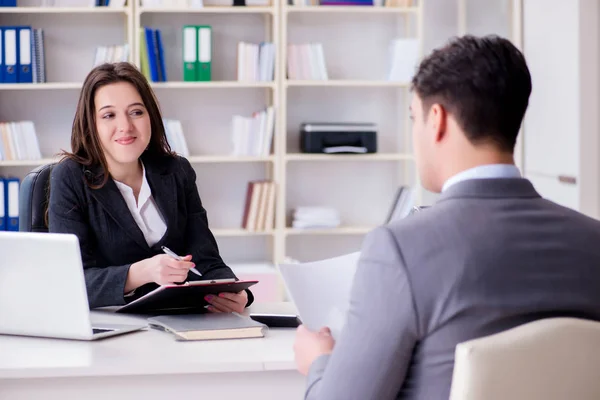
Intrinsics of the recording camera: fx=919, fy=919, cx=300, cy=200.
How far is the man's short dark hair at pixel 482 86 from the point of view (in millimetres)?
1334

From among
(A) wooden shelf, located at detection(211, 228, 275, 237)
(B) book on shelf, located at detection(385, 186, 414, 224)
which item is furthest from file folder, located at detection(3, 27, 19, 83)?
(B) book on shelf, located at detection(385, 186, 414, 224)

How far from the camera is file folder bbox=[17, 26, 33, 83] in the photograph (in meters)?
4.68

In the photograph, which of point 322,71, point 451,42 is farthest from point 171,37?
point 451,42

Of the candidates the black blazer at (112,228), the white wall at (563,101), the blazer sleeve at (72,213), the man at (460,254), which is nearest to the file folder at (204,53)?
the white wall at (563,101)

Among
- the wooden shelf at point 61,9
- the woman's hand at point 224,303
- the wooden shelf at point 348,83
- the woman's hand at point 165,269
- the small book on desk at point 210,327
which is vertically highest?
the wooden shelf at point 61,9

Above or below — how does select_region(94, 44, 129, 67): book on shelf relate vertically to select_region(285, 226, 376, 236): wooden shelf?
above

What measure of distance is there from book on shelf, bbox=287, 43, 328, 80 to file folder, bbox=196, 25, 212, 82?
42cm

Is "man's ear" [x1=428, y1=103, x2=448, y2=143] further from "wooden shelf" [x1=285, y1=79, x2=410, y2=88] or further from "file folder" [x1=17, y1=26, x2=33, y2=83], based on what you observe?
"file folder" [x1=17, y1=26, x2=33, y2=83]

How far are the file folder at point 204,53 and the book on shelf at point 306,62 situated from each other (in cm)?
42

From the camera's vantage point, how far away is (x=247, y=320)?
84.9 inches

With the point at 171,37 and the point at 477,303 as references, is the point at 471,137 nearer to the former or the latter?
the point at 477,303

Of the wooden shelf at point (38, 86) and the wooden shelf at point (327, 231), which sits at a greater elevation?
the wooden shelf at point (38, 86)

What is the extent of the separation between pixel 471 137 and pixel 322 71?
365 cm

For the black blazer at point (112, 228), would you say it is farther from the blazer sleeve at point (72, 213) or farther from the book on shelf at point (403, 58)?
the book on shelf at point (403, 58)
